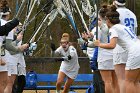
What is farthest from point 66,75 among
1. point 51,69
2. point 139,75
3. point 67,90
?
point 51,69

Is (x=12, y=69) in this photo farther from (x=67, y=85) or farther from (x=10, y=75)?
(x=67, y=85)

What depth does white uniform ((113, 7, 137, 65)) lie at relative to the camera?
906 cm

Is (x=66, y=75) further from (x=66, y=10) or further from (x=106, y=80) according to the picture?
(x=106, y=80)

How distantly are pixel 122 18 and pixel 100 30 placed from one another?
616mm

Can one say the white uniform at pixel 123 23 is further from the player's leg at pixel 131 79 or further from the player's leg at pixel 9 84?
the player's leg at pixel 9 84

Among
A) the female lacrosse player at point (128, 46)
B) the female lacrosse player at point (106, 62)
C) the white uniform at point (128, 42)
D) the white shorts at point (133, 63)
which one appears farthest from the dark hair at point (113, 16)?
the female lacrosse player at point (106, 62)

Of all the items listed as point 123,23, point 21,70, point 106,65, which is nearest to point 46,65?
point 21,70

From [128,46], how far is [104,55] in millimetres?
1293

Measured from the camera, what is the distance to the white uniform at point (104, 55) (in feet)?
31.5

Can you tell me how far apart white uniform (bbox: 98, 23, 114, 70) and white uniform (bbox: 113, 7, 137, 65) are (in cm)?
38

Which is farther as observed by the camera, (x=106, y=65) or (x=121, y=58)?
(x=106, y=65)

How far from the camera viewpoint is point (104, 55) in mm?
9727

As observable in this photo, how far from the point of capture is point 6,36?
8.49 meters

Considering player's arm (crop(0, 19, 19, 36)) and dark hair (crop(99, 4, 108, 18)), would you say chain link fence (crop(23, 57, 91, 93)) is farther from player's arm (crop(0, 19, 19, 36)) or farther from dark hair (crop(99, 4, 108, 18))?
player's arm (crop(0, 19, 19, 36))
